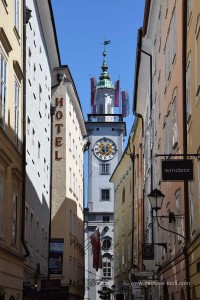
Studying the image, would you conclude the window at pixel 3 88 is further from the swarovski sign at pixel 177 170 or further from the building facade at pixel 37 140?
the swarovski sign at pixel 177 170

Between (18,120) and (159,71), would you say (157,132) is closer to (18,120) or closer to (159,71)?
(159,71)

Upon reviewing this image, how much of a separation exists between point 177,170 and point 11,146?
6582 millimetres

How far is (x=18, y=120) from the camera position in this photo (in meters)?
20.1

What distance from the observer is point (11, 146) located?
18.2m

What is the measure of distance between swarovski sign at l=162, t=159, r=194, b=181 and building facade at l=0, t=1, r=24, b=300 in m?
5.05

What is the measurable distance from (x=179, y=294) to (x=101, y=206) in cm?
6465

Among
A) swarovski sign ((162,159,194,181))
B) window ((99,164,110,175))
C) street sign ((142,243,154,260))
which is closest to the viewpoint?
swarovski sign ((162,159,194,181))

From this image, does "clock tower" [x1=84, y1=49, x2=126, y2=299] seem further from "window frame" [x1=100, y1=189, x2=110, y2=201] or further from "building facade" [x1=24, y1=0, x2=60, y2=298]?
"building facade" [x1=24, y1=0, x2=60, y2=298]

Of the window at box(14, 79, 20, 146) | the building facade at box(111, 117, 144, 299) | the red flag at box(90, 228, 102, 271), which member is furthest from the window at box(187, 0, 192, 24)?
the red flag at box(90, 228, 102, 271)

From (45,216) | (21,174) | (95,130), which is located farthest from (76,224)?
(95,130)

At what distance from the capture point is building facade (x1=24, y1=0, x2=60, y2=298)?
77.5 feet

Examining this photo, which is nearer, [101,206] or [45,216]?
[45,216]

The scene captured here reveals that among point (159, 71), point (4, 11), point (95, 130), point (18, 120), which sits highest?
point (95, 130)

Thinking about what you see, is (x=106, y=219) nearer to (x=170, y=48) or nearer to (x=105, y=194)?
(x=105, y=194)
